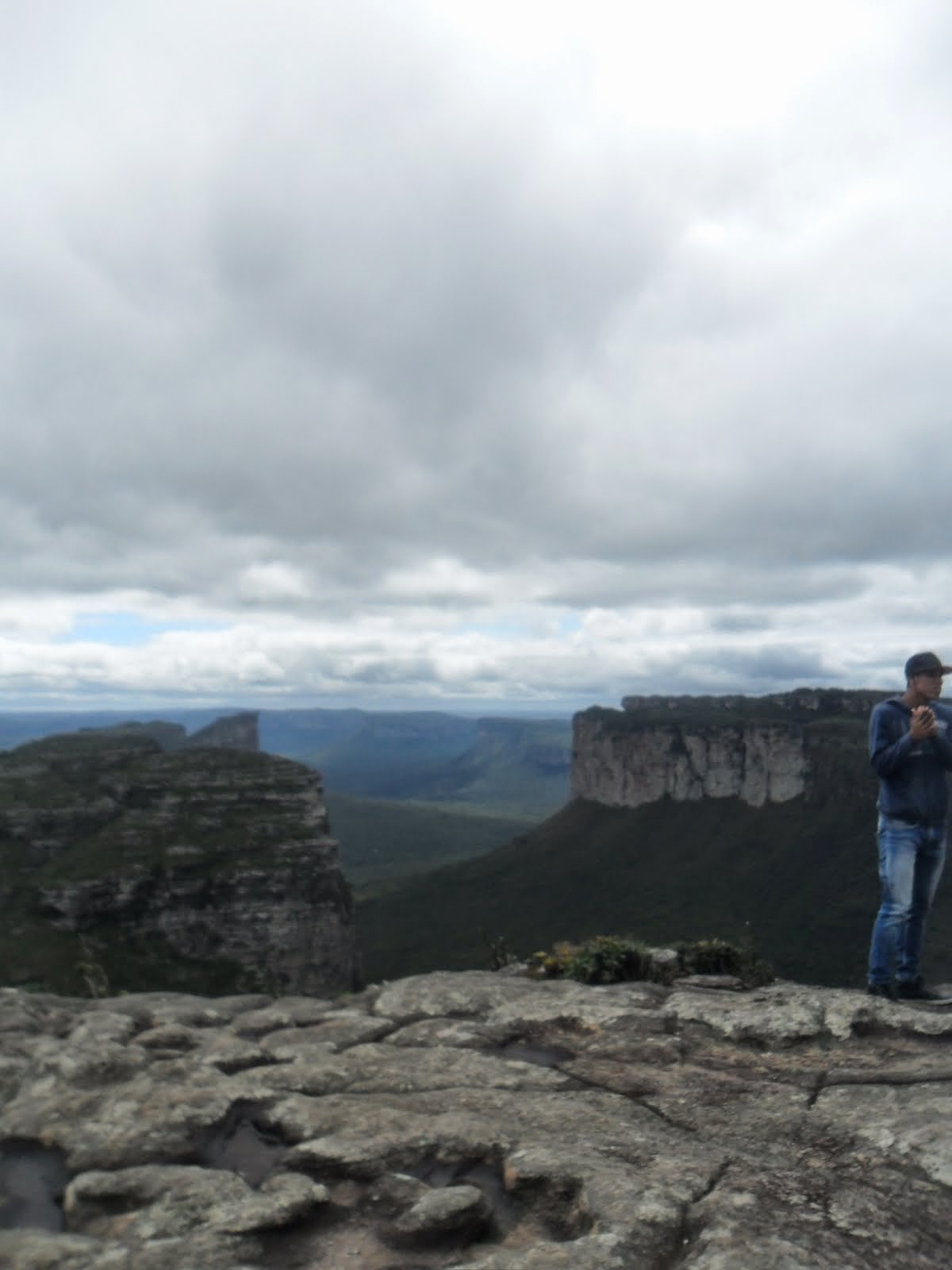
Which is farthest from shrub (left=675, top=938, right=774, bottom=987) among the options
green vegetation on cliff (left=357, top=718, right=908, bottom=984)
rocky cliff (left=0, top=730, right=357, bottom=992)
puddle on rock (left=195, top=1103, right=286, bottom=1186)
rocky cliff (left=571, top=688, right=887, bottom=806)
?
rocky cliff (left=571, top=688, right=887, bottom=806)

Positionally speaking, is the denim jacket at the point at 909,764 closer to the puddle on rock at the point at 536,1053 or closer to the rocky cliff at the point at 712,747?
the puddle on rock at the point at 536,1053

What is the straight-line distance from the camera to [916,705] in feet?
40.8

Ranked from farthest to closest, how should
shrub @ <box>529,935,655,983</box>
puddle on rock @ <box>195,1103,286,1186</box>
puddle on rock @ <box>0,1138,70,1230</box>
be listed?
shrub @ <box>529,935,655,983</box>
puddle on rock @ <box>195,1103,286,1186</box>
puddle on rock @ <box>0,1138,70,1230</box>

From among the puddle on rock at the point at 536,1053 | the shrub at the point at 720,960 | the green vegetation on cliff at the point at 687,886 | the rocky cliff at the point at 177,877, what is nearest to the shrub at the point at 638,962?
the shrub at the point at 720,960

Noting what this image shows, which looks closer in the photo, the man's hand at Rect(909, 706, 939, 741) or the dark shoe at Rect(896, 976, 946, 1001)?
the man's hand at Rect(909, 706, 939, 741)

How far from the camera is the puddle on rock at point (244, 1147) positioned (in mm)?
7711

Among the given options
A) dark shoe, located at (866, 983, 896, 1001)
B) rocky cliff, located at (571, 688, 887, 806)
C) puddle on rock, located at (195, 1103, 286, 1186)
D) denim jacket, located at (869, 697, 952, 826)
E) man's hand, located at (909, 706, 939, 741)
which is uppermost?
man's hand, located at (909, 706, 939, 741)

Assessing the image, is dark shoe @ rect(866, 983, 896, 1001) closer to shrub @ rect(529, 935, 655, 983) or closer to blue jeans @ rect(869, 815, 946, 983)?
blue jeans @ rect(869, 815, 946, 983)

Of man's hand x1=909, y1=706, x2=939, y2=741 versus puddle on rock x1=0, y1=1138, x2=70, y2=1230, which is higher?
man's hand x1=909, y1=706, x2=939, y2=741

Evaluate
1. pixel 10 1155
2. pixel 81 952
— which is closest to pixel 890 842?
pixel 10 1155

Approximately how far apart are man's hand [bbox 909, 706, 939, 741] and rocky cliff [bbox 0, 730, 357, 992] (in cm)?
7655

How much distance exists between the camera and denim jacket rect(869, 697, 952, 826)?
39.4 feet

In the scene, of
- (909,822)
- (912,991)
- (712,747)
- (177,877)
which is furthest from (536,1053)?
(712,747)

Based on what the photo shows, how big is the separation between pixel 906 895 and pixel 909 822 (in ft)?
3.36
